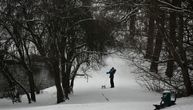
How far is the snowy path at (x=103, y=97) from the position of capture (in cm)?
1573

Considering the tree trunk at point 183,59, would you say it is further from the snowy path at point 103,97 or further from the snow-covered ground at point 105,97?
the snowy path at point 103,97

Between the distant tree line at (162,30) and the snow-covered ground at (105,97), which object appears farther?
the snow-covered ground at (105,97)

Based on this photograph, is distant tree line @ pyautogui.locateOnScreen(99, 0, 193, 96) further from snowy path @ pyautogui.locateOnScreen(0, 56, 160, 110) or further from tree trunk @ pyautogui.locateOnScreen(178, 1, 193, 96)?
snowy path @ pyautogui.locateOnScreen(0, 56, 160, 110)

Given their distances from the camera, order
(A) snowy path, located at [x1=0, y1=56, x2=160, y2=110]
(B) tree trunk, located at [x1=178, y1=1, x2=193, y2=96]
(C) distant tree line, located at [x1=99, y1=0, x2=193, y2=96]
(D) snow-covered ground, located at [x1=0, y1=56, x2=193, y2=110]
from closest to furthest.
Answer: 1. (C) distant tree line, located at [x1=99, y1=0, x2=193, y2=96]
2. (D) snow-covered ground, located at [x1=0, y1=56, x2=193, y2=110]
3. (B) tree trunk, located at [x1=178, y1=1, x2=193, y2=96]
4. (A) snowy path, located at [x1=0, y1=56, x2=160, y2=110]

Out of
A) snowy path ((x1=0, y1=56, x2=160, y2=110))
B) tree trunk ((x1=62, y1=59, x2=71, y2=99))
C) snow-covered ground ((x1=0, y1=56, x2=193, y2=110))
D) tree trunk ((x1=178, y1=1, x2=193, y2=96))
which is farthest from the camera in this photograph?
tree trunk ((x1=62, y1=59, x2=71, y2=99))

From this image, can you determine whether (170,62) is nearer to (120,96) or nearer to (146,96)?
(146,96)

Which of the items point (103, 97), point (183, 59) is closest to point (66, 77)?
point (103, 97)

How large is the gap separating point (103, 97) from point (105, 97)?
333 mm

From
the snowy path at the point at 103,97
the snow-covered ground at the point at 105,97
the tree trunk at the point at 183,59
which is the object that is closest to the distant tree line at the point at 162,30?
the tree trunk at the point at 183,59

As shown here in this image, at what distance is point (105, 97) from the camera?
2292 cm

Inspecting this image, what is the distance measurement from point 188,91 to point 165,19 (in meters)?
3.08

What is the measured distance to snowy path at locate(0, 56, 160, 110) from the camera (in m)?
15.7

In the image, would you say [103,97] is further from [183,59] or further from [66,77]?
[183,59]

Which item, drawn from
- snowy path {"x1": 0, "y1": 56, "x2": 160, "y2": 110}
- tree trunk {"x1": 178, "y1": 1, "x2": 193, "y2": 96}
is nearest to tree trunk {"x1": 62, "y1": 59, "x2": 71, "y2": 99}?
snowy path {"x1": 0, "y1": 56, "x2": 160, "y2": 110}
